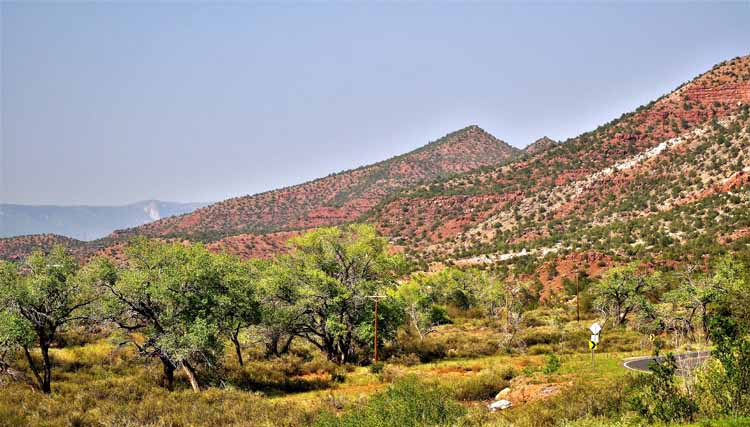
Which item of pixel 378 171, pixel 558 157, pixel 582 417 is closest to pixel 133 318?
pixel 582 417

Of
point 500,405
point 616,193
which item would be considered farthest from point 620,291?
point 616,193

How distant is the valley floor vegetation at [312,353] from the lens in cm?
1437

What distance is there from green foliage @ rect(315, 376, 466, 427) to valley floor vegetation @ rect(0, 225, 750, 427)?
6 cm

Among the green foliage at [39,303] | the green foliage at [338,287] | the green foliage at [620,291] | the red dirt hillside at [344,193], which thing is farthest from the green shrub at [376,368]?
the red dirt hillside at [344,193]

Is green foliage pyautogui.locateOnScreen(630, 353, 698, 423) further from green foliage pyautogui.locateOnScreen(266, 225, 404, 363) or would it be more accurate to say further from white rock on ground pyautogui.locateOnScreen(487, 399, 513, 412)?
green foliage pyautogui.locateOnScreen(266, 225, 404, 363)

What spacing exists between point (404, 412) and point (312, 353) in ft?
65.6

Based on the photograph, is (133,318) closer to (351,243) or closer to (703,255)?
(351,243)

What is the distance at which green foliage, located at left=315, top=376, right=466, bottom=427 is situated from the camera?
45.2ft

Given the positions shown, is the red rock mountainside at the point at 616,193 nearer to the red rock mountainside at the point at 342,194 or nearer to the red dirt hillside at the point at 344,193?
the red rock mountainside at the point at 342,194

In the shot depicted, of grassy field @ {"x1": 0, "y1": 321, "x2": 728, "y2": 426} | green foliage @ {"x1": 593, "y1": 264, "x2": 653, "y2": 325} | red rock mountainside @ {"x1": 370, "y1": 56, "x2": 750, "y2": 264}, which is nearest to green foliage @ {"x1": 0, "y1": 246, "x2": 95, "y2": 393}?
grassy field @ {"x1": 0, "y1": 321, "x2": 728, "y2": 426}

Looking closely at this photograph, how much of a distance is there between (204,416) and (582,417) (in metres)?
12.0

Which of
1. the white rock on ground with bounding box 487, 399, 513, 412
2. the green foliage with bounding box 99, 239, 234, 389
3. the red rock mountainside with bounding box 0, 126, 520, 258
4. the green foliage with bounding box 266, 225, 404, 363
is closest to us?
the white rock on ground with bounding box 487, 399, 513, 412

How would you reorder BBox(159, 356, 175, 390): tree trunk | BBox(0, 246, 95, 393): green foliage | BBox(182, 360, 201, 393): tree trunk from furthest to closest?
BBox(159, 356, 175, 390): tree trunk, BBox(182, 360, 201, 393): tree trunk, BBox(0, 246, 95, 393): green foliage

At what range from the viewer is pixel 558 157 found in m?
96.5
